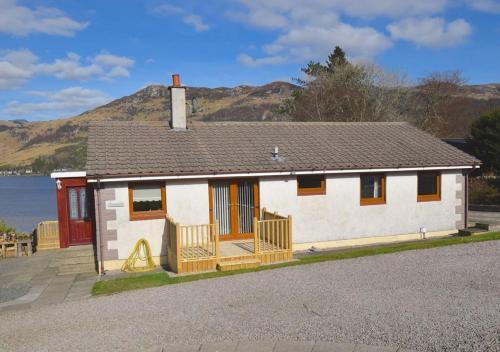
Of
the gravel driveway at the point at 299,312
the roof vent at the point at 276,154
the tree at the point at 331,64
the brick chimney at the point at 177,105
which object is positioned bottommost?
the gravel driveway at the point at 299,312

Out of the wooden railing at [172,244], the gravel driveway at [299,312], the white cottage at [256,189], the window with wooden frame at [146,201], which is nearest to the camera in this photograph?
the gravel driveway at [299,312]

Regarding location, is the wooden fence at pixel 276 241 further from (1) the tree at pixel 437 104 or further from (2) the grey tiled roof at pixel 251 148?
(1) the tree at pixel 437 104

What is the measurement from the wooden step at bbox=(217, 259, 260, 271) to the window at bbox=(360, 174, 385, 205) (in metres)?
5.69

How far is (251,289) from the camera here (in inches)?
369

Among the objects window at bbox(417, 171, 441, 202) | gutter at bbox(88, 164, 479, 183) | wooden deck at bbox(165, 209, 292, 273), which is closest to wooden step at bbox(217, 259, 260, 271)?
wooden deck at bbox(165, 209, 292, 273)

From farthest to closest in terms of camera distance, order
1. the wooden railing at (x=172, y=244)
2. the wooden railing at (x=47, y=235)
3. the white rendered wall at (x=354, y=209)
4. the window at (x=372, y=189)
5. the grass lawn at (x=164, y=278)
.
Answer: the wooden railing at (x=47, y=235) < the window at (x=372, y=189) < the white rendered wall at (x=354, y=209) < the wooden railing at (x=172, y=244) < the grass lawn at (x=164, y=278)

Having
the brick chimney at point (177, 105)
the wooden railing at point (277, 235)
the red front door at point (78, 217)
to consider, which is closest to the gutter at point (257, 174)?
the wooden railing at point (277, 235)

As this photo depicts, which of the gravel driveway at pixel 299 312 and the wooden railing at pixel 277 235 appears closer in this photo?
the gravel driveway at pixel 299 312

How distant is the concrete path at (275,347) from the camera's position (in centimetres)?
607

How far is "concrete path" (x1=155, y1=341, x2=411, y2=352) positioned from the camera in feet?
19.9

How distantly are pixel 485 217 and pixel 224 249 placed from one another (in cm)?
1508

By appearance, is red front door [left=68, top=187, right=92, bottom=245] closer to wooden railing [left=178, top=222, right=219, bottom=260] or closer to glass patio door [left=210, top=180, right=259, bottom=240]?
glass patio door [left=210, top=180, right=259, bottom=240]

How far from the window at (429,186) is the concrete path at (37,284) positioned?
12.3 meters

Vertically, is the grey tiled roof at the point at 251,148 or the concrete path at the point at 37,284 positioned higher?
the grey tiled roof at the point at 251,148
